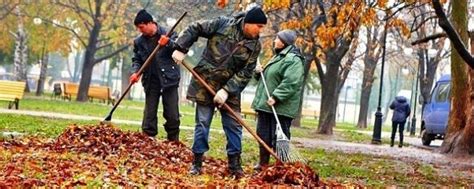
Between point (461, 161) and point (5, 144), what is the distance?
9589mm

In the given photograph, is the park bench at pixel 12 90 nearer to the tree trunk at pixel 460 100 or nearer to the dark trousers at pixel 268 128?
the tree trunk at pixel 460 100

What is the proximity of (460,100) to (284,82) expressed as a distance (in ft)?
30.3

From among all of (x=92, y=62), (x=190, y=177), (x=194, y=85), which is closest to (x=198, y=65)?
(x=194, y=85)

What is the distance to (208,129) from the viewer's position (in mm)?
8305

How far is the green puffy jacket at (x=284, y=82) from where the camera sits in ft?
29.1

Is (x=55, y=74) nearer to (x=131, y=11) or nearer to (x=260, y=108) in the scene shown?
(x=131, y=11)

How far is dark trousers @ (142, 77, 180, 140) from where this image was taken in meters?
10.7

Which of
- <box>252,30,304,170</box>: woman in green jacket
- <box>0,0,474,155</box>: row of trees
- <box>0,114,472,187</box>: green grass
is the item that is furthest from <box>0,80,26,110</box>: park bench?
<box>252,30,304,170</box>: woman in green jacket

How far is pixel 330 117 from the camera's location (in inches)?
1054

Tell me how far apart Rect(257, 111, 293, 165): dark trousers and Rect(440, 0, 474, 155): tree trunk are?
27.8ft

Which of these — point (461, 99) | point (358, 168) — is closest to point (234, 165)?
point (358, 168)

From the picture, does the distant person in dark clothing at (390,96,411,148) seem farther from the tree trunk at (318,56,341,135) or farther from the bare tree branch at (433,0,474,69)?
the bare tree branch at (433,0,474,69)

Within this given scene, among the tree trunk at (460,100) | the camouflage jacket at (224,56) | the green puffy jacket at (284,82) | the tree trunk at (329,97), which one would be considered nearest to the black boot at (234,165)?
the camouflage jacket at (224,56)

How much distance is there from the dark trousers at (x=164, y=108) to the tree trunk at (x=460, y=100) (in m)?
7.98
